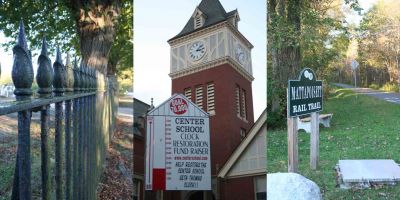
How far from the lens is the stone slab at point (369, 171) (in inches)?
225

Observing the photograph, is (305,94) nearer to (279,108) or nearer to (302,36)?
(279,108)

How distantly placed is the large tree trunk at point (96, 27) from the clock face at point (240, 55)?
5.45ft

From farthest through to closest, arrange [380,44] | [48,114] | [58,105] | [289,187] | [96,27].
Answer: [380,44]
[289,187]
[96,27]
[58,105]
[48,114]

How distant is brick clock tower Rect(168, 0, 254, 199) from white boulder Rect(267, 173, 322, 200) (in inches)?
111

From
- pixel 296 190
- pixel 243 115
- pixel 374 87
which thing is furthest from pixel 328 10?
pixel 243 115

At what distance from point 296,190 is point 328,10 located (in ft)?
7.64

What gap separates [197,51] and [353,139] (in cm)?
434

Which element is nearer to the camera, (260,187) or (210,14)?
(210,14)

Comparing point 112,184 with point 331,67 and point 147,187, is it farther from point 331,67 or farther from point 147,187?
point 331,67

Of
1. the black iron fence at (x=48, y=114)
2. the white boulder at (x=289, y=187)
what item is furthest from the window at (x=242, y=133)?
the white boulder at (x=289, y=187)

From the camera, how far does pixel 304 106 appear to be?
5.42 meters

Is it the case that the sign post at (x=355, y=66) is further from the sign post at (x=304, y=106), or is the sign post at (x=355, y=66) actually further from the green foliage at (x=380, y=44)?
the sign post at (x=304, y=106)

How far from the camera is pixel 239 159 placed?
2398 mm

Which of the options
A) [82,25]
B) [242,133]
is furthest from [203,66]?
[82,25]
